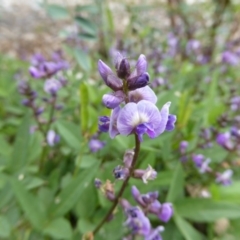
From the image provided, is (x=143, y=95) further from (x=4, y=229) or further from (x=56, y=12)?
(x=56, y=12)

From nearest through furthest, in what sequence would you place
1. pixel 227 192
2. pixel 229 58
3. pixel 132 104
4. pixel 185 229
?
pixel 132 104 → pixel 185 229 → pixel 227 192 → pixel 229 58

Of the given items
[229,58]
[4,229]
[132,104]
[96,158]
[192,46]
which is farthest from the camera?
[192,46]

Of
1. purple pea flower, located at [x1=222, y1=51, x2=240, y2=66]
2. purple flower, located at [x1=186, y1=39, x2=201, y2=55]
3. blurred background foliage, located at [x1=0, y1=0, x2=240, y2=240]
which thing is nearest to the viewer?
blurred background foliage, located at [x1=0, y1=0, x2=240, y2=240]

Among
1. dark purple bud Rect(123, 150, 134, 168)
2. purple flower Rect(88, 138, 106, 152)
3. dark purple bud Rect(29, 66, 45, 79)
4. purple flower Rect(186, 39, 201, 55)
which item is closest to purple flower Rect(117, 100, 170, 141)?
dark purple bud Rect(123, 150, 134, 168)

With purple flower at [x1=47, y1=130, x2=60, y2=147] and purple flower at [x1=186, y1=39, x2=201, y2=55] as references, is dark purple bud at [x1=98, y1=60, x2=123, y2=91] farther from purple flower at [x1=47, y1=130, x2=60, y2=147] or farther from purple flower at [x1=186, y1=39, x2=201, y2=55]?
purple flower at [x1=186, y1=39, x2=201, y2=55]

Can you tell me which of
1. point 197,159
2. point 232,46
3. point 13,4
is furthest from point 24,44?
point 197,159

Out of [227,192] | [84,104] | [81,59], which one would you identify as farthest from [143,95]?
[81,59]

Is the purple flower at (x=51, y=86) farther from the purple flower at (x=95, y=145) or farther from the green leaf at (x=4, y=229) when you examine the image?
the green leaf at (x=4, y=229)
